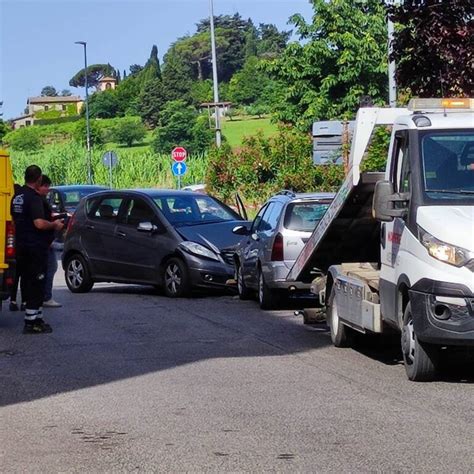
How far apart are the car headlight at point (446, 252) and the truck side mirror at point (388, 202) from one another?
0.58 meters

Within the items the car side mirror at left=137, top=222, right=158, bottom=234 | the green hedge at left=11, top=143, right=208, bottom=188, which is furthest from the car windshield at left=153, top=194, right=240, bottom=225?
the green hedge at left=11, top=143, right=208, bottom=188

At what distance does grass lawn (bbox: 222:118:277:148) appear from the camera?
90.3 meters

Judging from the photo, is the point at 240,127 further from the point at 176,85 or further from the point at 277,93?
the point at 277,93

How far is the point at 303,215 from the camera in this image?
17078mm

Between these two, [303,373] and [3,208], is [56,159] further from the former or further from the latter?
[303,373]

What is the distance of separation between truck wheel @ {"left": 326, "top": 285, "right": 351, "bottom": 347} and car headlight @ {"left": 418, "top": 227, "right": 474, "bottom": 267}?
3.01 metres

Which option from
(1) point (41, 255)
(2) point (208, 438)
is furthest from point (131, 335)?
(2) point (208, 438)

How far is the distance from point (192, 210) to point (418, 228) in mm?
10507

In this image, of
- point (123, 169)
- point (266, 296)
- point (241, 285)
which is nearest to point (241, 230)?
point (241, 285)

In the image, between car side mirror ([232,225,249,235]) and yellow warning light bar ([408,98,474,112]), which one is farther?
car side mirror ([232,225,249,235])

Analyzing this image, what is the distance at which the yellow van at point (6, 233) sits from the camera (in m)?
15.3

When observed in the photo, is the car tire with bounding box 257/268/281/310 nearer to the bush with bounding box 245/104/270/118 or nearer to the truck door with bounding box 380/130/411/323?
the truck door with bounding box 380/130/411/323

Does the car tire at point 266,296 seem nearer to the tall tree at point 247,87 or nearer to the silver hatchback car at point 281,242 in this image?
the silver hatchback car at point 281,242

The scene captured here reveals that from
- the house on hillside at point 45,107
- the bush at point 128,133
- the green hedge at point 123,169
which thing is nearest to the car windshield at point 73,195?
the green hedge at point 123,169
